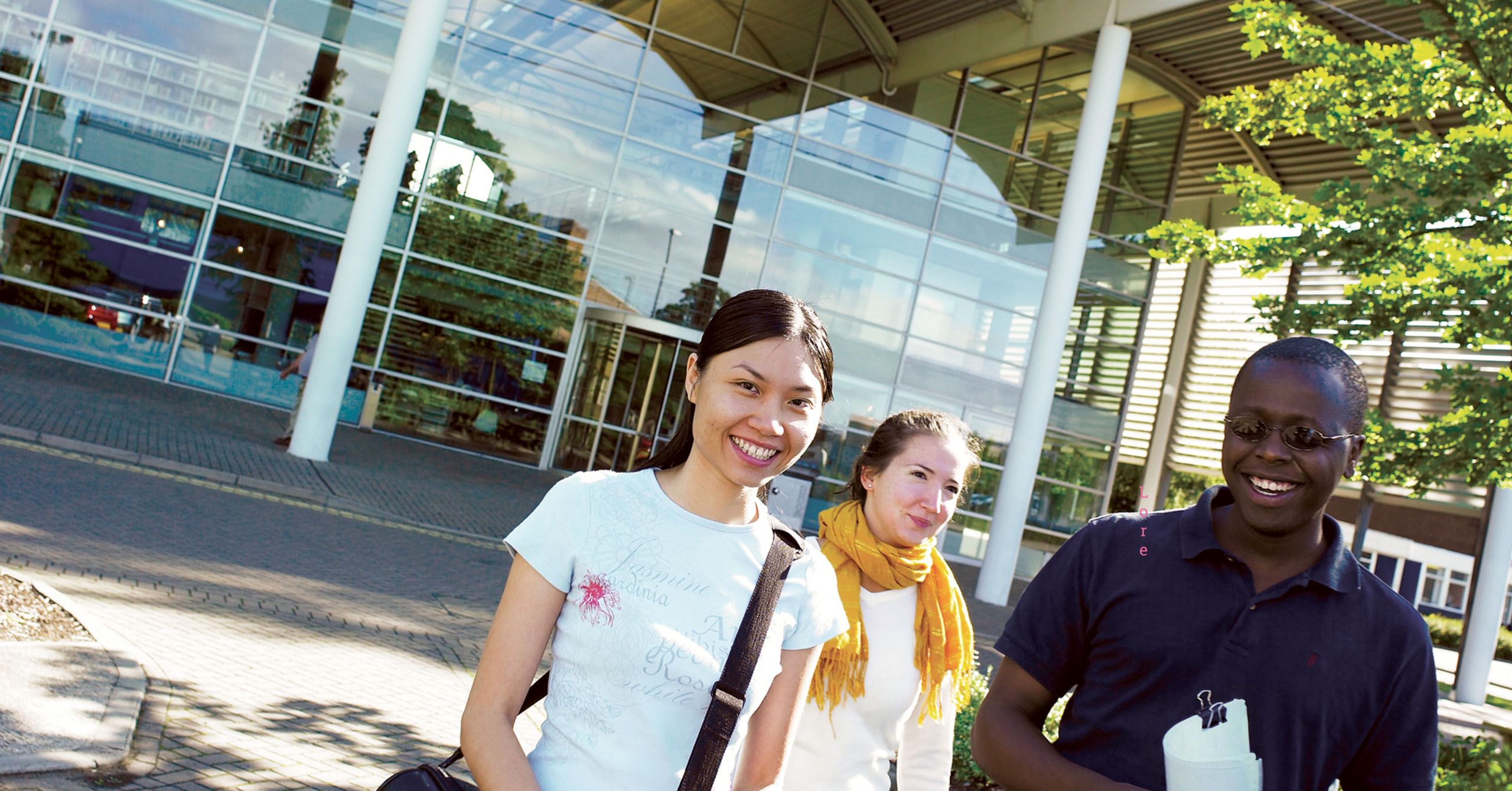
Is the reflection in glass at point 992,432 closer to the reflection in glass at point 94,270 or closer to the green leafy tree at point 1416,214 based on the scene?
the green leafy tree at point 1416,214

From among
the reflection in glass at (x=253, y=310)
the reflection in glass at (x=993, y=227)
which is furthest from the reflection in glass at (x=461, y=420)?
the reflection in glass at (x=993, y=227)

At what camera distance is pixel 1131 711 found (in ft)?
5.86

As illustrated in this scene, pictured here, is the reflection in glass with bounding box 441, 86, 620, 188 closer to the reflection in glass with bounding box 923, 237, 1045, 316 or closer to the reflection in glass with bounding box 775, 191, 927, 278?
the reflection in glass with bounding box 775, 191, 927, 278

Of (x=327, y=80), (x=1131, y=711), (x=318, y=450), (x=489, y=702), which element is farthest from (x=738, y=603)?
(x=327, y=80)

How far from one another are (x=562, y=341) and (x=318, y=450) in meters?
5.98

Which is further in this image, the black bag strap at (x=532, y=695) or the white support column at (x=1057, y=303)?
the white support column at (x=1057, y=303)

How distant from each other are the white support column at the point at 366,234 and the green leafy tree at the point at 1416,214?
8.84m

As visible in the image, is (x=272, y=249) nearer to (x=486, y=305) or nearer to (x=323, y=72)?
(x=323, y=72)

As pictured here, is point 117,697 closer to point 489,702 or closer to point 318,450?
point 489,702

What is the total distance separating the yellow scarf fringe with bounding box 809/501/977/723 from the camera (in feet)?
9.15

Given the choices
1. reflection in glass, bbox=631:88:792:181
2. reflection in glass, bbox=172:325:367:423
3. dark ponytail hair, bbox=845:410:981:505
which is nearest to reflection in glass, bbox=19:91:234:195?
reflection in glass, bbox=172:325:367:423

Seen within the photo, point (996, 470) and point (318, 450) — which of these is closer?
point (318, 450)

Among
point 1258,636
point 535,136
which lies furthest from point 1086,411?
point 1258,636

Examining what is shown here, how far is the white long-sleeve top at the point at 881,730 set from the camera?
9.00 feet
